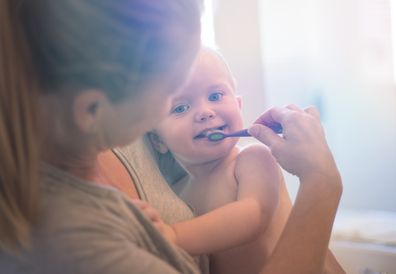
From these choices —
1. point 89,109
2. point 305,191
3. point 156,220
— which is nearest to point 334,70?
point 305,191

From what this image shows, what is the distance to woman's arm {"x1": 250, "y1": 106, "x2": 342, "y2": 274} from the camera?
657mm


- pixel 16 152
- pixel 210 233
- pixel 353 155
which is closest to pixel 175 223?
pixel 210 233

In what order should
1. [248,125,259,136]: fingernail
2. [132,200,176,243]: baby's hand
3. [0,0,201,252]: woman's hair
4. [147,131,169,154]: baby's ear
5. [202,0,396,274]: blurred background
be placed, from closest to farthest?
[0,0,201,252]: woman's hair → [132,200,176,243]: baby's hand → [248,125,259,136]: fingernail → [147,131,169,154]: baby's ear → [202,0,396,274]: blurred background

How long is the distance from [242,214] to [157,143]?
0.21 m

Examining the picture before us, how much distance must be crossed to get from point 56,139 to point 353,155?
0.79 metres

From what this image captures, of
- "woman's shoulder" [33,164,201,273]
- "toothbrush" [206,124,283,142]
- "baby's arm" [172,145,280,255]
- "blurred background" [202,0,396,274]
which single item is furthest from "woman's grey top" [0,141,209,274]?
"blurred background" [202,0,396,274]

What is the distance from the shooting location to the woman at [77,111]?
45cm

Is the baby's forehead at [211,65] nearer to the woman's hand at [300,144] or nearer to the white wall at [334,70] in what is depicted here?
the woman's hand at [300,144]

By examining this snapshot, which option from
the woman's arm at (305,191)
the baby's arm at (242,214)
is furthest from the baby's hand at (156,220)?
the woman's arm at (305,191)

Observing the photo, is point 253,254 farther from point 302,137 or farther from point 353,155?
point 353,155

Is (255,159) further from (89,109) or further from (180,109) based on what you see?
(89,109)

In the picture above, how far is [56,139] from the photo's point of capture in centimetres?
50

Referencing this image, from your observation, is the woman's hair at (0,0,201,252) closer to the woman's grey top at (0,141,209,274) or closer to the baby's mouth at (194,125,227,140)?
the woman's grey top at (0,141,209,274)

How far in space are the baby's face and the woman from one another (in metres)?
0.29
